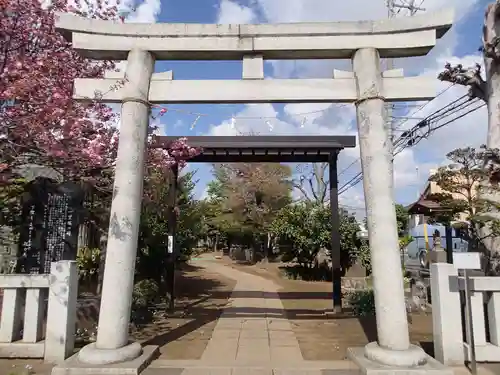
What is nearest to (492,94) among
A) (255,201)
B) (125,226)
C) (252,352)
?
(252,352)

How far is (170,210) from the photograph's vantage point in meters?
9.75

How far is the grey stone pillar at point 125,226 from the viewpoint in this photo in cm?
505

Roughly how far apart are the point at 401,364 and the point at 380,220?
1725 mm

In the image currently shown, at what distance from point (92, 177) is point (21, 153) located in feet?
4.25

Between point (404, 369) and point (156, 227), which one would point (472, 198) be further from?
point (156, 227)

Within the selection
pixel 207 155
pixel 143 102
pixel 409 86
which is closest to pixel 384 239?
pixel 409 86

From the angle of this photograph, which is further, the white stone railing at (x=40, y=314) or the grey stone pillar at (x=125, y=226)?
the white stone railing at (x=40, y=314)

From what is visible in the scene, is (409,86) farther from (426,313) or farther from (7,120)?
(426,313)

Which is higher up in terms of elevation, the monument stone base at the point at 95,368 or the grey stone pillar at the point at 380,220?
the grey stone pillar at the point at 380,220

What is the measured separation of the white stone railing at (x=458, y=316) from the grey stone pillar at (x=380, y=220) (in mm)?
587

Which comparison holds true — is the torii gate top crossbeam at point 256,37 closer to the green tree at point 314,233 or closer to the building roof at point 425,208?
the building roof at point 425,208

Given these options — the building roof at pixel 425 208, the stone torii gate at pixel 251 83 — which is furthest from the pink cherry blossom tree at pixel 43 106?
the building roof at pixel 425 208

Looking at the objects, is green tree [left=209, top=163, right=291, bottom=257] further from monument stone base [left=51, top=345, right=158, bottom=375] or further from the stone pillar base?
monument stone base [left=51, top=345, right=158, bottom=375]

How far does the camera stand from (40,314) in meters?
5.64
